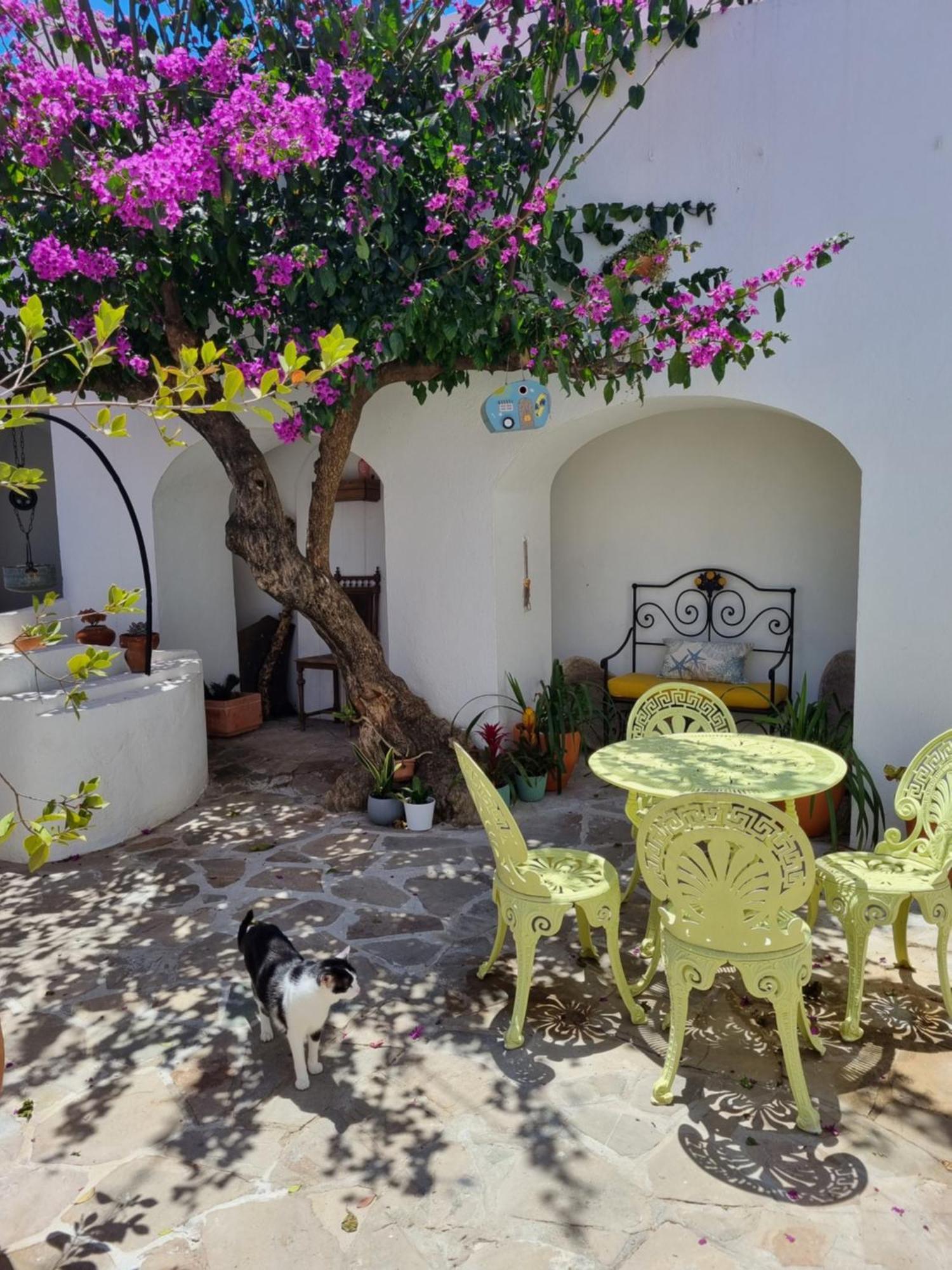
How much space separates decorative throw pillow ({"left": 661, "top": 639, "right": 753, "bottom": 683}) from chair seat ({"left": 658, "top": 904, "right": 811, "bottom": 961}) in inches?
154

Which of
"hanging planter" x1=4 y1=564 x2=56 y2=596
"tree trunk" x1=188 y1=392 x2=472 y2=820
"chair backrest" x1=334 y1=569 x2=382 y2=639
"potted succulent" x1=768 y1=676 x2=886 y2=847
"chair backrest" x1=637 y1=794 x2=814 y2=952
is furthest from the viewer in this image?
"chair backrest" x1=334 y1=569 x2=382 y2=639

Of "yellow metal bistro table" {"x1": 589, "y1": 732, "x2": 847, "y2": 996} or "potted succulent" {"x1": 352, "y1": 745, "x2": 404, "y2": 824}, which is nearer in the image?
"yellow metal bistro table" {"x1": 589, "y1": 732, "x2": 847, "y2": 996}

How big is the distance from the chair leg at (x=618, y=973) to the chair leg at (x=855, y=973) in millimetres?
771

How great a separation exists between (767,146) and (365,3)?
7.60ft

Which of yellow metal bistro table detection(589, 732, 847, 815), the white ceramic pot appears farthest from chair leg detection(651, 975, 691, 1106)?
the white ceramic pot

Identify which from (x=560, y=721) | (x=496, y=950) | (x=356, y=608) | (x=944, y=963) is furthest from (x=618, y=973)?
(x=356, y=608)

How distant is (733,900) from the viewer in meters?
A: 3.01

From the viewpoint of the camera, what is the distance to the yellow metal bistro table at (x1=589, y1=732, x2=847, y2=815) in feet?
12.0

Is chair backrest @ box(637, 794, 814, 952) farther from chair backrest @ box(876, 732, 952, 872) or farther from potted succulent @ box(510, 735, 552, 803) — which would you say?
potted succulent @ box(510, 735, 552, 803)

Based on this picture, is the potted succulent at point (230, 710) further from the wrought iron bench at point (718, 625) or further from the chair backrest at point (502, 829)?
the chair backrest at point (502, 829)

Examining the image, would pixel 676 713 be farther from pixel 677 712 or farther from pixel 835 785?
pixel 835 785

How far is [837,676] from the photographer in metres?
6.48

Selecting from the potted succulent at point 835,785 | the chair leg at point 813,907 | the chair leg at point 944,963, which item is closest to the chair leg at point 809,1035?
the chair leg at point 944,963

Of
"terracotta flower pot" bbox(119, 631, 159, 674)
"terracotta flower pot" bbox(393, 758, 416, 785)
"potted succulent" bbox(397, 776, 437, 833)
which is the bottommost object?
"potted succulent" bbox(397, 776, 437, 833)
